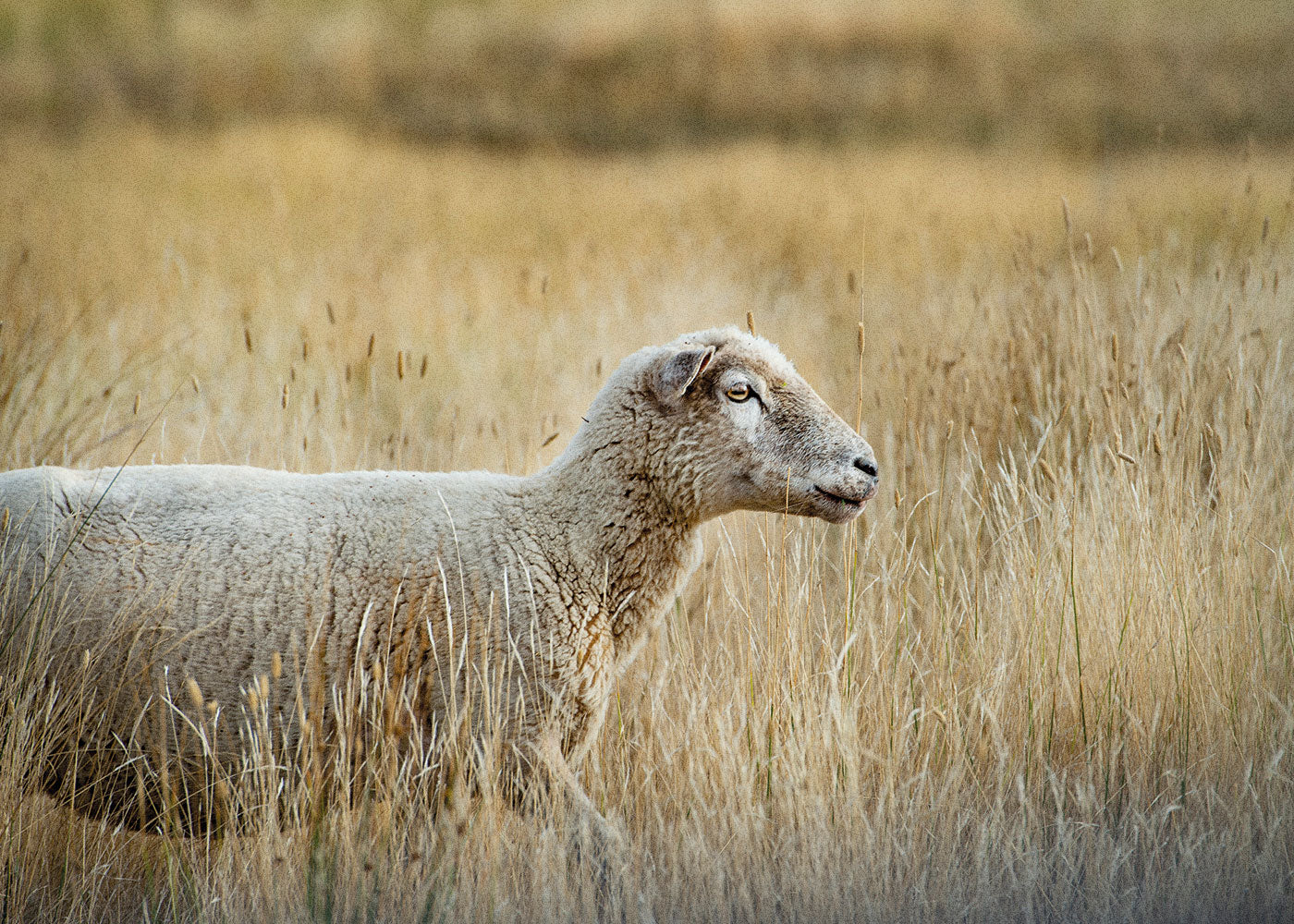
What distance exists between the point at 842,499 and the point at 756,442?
306 mm

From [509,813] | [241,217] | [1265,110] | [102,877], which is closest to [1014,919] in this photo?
[509,813]

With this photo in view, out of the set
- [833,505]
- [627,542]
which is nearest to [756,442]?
[833,505]

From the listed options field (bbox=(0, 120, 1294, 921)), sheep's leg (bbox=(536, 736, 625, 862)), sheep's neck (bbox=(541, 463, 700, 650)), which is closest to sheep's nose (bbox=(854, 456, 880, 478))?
field (bbox=(0, 120, 1294, 921))

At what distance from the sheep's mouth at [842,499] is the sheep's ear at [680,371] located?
491mm

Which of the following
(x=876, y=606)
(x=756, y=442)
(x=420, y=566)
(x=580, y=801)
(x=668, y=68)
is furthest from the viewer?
(x=668, y=68)

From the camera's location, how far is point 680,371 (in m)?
2.98

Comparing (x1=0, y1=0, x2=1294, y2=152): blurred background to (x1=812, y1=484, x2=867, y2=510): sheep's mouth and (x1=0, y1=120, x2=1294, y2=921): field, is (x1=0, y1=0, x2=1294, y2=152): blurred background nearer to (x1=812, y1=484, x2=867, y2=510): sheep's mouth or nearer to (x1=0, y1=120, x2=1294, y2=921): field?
(x1=0, y1=120, x2=1294, y2=921): field

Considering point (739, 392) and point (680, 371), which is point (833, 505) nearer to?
point (739, 392)

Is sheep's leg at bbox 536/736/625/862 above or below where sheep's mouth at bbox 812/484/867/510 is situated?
below

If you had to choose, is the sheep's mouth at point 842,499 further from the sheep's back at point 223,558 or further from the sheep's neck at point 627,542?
the sheep's back at point 223,558

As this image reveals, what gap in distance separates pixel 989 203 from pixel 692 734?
1259 cm

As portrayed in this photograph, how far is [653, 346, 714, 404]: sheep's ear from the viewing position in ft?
9.73

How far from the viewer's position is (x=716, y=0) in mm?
26281

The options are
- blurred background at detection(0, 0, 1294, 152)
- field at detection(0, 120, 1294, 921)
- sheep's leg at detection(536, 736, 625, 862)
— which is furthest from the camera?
blurred background at detection(0, 0, 1294, 152)
